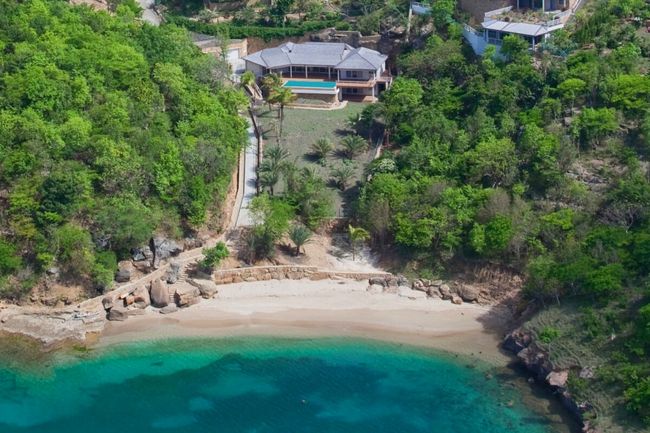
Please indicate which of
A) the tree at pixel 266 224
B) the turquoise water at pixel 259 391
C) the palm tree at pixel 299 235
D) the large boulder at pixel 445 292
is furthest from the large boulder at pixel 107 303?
the large boulder at pixel 445 292

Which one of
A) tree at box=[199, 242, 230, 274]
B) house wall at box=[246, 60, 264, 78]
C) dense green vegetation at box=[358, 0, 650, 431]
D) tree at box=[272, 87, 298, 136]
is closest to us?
dense green vegetation at box=[358, 0, 650, 431]

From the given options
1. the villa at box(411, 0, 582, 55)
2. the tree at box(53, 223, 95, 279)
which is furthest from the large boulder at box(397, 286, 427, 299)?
the villa at box(411, 0, 582, 55)

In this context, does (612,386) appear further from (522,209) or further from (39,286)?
(39,286)

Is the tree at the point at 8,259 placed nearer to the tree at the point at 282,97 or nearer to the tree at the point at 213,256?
the tree at the point at 213,256

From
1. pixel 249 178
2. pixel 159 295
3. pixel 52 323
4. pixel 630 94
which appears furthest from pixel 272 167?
pixel 630 94

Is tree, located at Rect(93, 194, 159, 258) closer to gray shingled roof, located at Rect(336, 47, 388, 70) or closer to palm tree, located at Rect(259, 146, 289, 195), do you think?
palm tree, located at Rect(259, 146, 289, 195)
